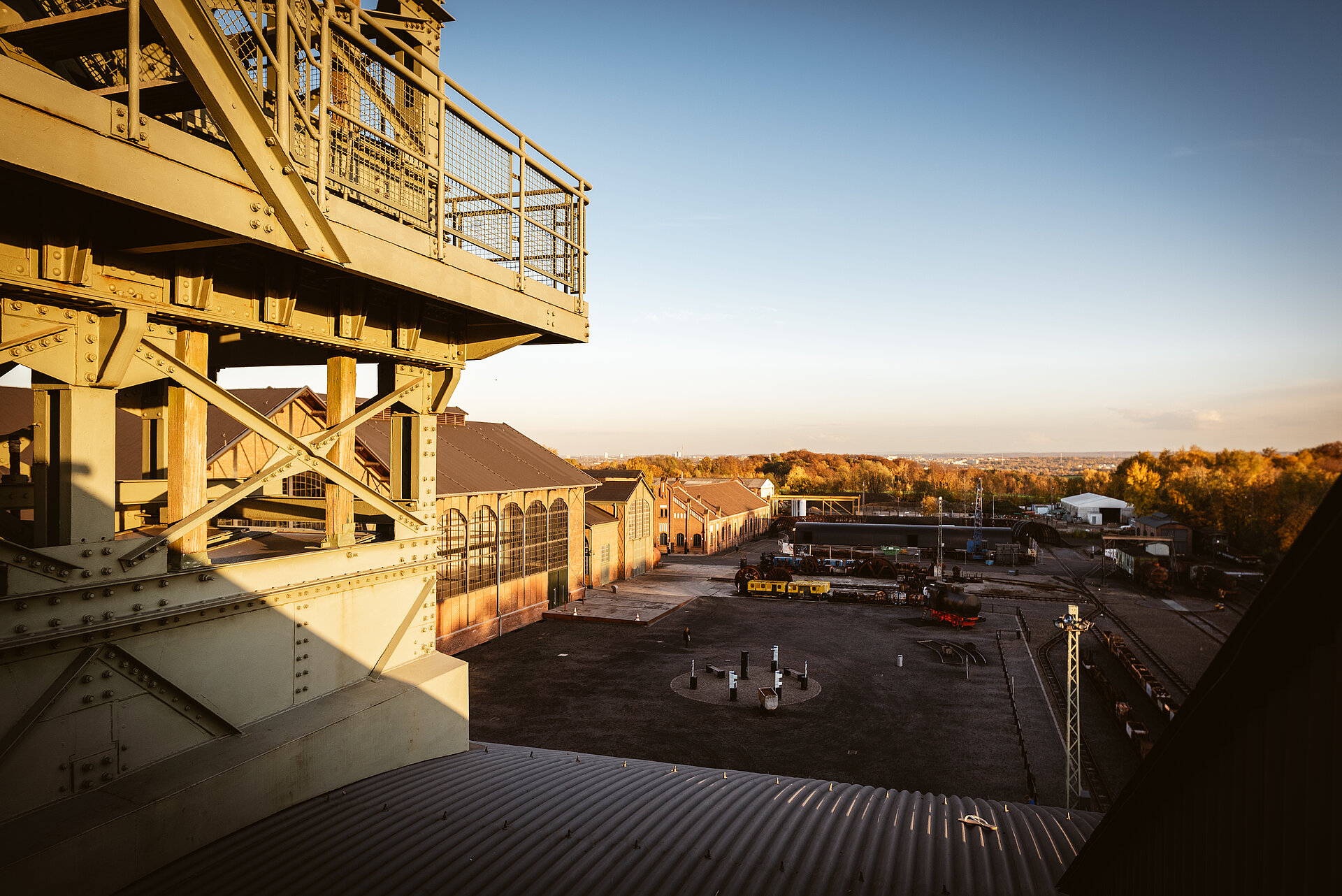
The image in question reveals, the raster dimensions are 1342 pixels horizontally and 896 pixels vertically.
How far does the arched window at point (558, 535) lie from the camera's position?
1391 inches

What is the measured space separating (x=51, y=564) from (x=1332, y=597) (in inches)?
271

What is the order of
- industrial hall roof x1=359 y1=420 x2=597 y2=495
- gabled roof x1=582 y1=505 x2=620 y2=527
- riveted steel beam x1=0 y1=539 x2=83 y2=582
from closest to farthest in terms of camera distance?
riveted steel beam x1=0 y1=539 x2=83 y2=582 → industrial hall roof x1=359 y1=420 x2=597 y2=495 → gabled roof x1=582 y1=505 x2=620 y2=527

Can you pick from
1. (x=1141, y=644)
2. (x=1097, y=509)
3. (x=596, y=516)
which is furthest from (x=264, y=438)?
(x=1097, y=509)

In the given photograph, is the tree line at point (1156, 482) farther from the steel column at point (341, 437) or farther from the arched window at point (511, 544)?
the arched window at point (511, 544)

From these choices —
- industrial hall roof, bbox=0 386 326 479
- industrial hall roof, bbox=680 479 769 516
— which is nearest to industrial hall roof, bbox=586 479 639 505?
industrial hall roof, bbox=680 479 769 516

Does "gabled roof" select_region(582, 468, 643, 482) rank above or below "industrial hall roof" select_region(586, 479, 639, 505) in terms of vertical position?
above

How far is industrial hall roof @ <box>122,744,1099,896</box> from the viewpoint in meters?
5.52

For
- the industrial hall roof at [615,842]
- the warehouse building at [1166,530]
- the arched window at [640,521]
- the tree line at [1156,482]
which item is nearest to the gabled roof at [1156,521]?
the warehouse building at [1166,530]

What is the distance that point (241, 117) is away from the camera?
4.51 meters

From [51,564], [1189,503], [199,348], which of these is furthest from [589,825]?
[1189,503]

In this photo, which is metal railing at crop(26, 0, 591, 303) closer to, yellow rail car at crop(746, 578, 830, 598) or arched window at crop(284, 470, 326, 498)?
arched window at crop(284, 470, 326, 498)

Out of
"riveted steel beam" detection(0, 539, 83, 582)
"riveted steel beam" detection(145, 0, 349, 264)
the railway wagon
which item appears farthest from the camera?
the railway wagon

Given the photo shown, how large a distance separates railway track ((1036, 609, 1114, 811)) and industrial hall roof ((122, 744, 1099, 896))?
5.86m

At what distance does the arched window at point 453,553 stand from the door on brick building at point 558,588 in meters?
7.57
